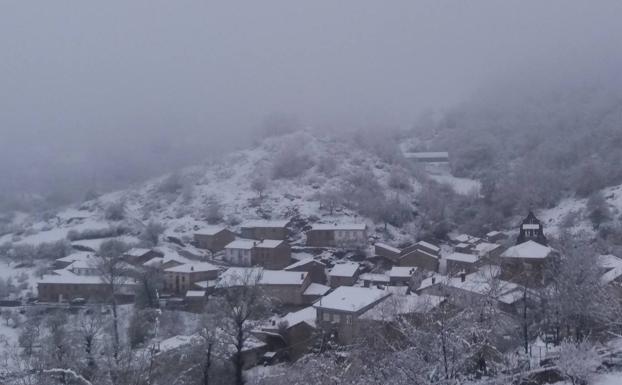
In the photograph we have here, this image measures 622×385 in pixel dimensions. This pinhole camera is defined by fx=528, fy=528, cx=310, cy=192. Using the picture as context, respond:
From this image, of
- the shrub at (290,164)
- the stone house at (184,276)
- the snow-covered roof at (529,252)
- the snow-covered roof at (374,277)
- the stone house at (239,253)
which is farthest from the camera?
the shrub at (290,164)

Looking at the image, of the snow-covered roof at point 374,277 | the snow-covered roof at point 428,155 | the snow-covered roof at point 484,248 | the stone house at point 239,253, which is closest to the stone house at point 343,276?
the snow-covered roof at point 374,277

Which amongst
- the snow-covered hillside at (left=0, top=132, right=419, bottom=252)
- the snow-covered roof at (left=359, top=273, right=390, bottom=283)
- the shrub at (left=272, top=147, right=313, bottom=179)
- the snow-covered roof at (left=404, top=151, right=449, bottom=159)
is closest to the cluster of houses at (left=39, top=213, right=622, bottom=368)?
the snow-covered roof at (left=359, top=273, right=390, bottom=283)

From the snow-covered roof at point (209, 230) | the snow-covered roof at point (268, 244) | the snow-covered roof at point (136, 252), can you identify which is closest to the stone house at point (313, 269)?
the snow-covered roof at point (268, 244)

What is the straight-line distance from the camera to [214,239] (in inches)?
1843

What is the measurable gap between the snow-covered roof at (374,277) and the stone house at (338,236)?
7.18m

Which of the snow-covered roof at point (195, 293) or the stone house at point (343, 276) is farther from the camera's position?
the stone house at point (343, 276)

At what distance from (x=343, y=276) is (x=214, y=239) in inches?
597

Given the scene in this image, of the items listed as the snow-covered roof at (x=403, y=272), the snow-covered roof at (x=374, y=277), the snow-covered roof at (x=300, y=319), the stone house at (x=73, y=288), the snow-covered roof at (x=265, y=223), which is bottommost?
the stone house at (x=73, y=288)

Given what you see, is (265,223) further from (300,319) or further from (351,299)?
(351,299)

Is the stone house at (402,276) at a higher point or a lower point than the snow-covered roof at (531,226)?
lower

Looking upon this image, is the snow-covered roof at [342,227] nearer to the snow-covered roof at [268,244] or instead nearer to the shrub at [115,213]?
the snow-covered roof at [268,244]

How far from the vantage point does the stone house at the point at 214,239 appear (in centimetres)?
4678

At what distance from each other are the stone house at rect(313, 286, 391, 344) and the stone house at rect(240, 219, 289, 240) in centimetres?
2000

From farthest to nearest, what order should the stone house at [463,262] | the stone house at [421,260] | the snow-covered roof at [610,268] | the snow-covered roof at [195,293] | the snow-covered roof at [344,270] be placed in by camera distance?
the stone house at [421,260] < the snow-covered roof at [344,270] < the stone house at [463,262] < the snow-covered roof at [195,293] < the snow-covered roof at [610,268]
